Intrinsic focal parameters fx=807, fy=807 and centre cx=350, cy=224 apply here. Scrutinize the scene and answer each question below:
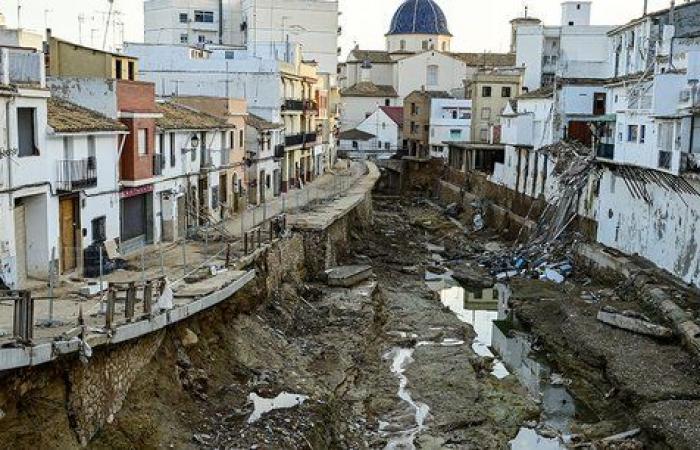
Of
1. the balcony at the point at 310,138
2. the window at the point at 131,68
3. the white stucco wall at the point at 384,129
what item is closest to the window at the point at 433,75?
the white stucco wall at the point at 384,129

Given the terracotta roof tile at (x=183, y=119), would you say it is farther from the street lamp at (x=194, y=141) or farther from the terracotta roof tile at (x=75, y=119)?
the terracotta roof tile at (x=75, y=119)

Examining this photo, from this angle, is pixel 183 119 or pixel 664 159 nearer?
pixel 664 159

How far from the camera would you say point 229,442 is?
20297 millimetres

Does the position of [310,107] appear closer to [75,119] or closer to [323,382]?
[75,119]

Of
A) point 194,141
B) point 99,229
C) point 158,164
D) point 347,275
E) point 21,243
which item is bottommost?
point 347,275

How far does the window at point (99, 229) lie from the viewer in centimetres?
2898

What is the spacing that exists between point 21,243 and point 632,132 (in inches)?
1183

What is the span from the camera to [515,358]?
32469 mm

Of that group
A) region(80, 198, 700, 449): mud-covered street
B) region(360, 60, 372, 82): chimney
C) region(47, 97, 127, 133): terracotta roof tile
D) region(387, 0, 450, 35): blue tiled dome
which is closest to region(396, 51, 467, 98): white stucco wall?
region(360, 60, 372, 82): chimney

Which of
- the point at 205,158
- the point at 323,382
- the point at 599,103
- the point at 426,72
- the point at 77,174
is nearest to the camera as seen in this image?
the point at 323,382

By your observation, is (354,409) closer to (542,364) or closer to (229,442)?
(229,442)

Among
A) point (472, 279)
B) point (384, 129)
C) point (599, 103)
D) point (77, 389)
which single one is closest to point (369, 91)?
point (384, 129)

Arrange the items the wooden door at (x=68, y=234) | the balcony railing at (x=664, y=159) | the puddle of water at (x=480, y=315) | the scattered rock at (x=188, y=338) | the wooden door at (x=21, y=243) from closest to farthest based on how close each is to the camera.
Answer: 1. the scattered rock at (x=188, y=338)
2. the wooden door at (x=21, y=243)
3. the wooden door at (x=68, y=234)
4. the puddle of water at (x=480, y=315)
5. the balcony railing at (x=664, y=159)

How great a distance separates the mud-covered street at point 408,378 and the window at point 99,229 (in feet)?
19.3
